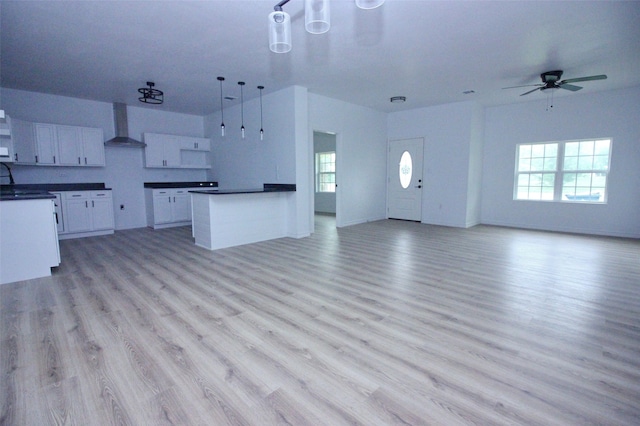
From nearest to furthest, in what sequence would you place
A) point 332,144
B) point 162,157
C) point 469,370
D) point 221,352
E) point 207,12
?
point 469,370 → point 221,352 → point 207,12 → point 162,157 → point 332,144

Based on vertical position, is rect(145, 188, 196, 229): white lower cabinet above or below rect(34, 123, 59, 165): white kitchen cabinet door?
below

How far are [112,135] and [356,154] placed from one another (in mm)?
5474

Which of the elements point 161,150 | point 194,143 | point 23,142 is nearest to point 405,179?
point 194,143

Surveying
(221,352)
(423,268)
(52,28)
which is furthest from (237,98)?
(221,352)

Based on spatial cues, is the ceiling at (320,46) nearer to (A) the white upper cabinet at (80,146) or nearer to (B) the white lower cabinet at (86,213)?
(A) the white upper cabinet at (80,146)

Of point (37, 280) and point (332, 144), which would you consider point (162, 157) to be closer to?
point (37, 280)

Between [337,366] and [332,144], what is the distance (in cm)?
798

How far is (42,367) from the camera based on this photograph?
183 cm

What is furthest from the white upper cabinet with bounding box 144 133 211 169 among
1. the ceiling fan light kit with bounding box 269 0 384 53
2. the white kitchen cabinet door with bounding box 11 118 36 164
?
the ceiling fan light kit with bounding box 269 0 384 53

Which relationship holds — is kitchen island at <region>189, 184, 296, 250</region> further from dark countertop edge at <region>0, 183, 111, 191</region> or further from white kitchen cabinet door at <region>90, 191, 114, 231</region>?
dark countertop edge at <region>0, 183, 111, 191</region>

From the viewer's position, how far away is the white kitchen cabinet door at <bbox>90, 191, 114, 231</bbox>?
5.94 meters

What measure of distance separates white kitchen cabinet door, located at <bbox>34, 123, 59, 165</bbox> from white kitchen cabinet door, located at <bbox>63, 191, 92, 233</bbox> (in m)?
0.72

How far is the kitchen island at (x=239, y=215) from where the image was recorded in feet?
15.8

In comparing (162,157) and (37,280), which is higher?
(162,157)
